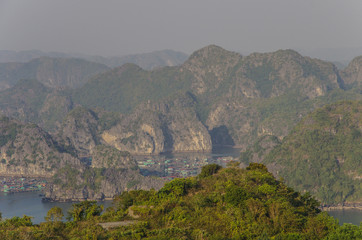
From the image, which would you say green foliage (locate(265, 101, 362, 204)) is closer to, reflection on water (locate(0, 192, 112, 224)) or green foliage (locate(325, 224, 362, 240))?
reflection on water (locate(0, 192, 112, 224))

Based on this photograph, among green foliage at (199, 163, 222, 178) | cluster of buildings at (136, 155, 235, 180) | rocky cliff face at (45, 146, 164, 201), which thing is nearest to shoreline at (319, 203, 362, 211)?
rocky cliff face at (45, 146, 164, 201)

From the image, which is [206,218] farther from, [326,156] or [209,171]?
→ [326,156]

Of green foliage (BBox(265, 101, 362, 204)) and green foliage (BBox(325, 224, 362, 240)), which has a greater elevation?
green foliage (BBox(325, 224, 362, 240))

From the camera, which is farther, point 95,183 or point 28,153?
point 28,153

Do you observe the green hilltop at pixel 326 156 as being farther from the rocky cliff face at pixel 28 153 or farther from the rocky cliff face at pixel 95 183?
the rocky cliff face at pixel 28 153

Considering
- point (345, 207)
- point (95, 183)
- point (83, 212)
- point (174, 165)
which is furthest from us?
point (174, 165)

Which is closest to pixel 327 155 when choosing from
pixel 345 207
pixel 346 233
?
pixel 345 207

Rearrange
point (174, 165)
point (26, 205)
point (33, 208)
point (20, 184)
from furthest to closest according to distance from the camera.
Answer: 1. point (174, 165)
2. point (20, 184)
3. point (26, 205)
4. point (33, 208)

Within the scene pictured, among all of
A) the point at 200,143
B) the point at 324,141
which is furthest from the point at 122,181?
the point at 200,143

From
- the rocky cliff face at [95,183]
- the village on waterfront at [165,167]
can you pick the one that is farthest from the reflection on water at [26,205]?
the village on waterfront at [165,167]
